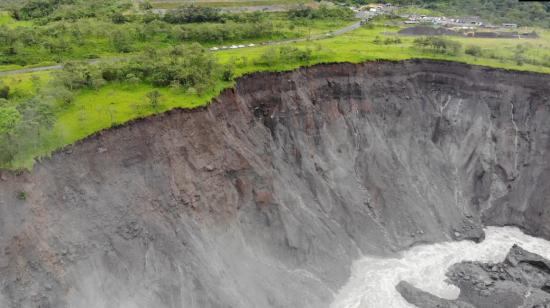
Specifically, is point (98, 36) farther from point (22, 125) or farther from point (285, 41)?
point (22, 125)

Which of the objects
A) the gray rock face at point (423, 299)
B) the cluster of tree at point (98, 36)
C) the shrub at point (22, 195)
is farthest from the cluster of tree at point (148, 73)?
the gray rock face at point (423, 299)

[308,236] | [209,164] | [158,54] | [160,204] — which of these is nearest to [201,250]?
[160,204]

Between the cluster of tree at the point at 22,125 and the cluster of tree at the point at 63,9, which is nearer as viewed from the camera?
the cluster of tree at the point at 22,125

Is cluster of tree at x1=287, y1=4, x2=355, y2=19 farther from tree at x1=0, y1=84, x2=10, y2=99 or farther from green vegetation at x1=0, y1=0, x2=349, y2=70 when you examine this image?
tree at x1=0, y1=84, x2=10, y2=99

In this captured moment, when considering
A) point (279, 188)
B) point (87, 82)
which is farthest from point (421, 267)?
point (87, 82)

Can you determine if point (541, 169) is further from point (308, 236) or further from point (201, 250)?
point (201, 250)

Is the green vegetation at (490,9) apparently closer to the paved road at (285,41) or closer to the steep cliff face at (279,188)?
the paved road at (285,41)
